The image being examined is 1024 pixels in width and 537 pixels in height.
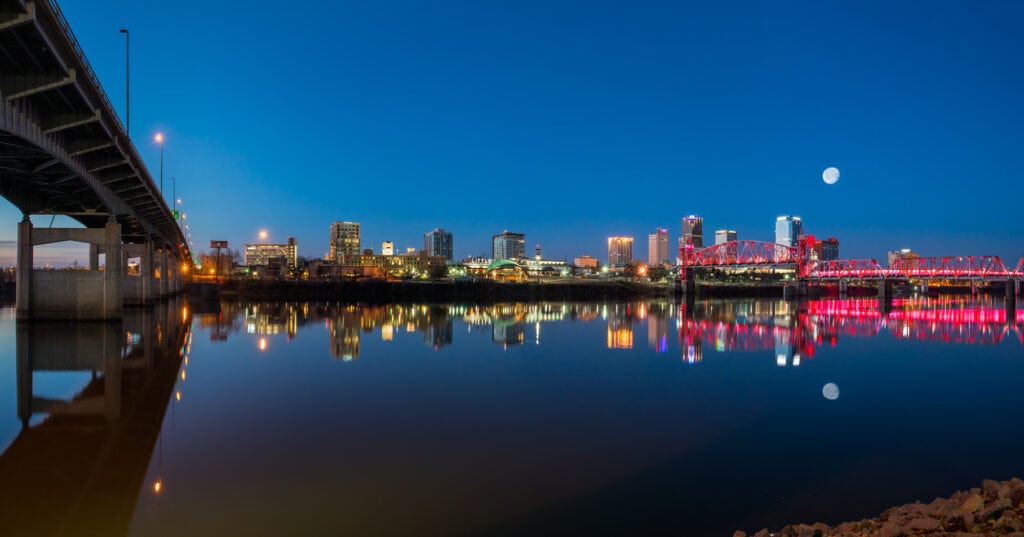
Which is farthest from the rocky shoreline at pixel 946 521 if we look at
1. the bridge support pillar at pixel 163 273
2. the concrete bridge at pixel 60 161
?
the bridge support pillar at pixel 163 273

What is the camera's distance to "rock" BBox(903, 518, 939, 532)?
7.11 m

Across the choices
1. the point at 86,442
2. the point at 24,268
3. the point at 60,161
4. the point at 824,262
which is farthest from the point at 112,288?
the point at 824,262

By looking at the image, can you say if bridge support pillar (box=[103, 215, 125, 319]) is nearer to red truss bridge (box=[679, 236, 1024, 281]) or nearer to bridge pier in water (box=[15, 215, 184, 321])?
bridge pier in water (box=[15, 215, 184, 321])

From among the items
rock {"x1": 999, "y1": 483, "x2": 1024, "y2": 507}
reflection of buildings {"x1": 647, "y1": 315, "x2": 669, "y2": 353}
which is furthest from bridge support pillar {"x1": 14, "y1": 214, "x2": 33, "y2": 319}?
rock {"x1": 999, "y1": 483, "x2": 1024, "y2": 507}

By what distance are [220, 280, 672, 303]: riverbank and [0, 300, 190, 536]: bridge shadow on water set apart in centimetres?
6728

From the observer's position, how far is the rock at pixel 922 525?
23.3 ft

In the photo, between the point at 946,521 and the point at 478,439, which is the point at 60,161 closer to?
the point at 478,439

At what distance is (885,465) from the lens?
35.7 feet

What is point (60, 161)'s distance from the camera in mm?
26531

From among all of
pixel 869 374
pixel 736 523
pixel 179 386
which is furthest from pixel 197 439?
pixel 869 374

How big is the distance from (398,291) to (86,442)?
294 feet

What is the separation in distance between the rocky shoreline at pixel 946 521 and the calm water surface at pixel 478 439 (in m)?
0.87

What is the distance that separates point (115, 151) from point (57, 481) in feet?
93.4

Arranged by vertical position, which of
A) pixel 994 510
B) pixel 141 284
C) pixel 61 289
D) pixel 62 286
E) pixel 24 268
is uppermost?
pixel 24 268
